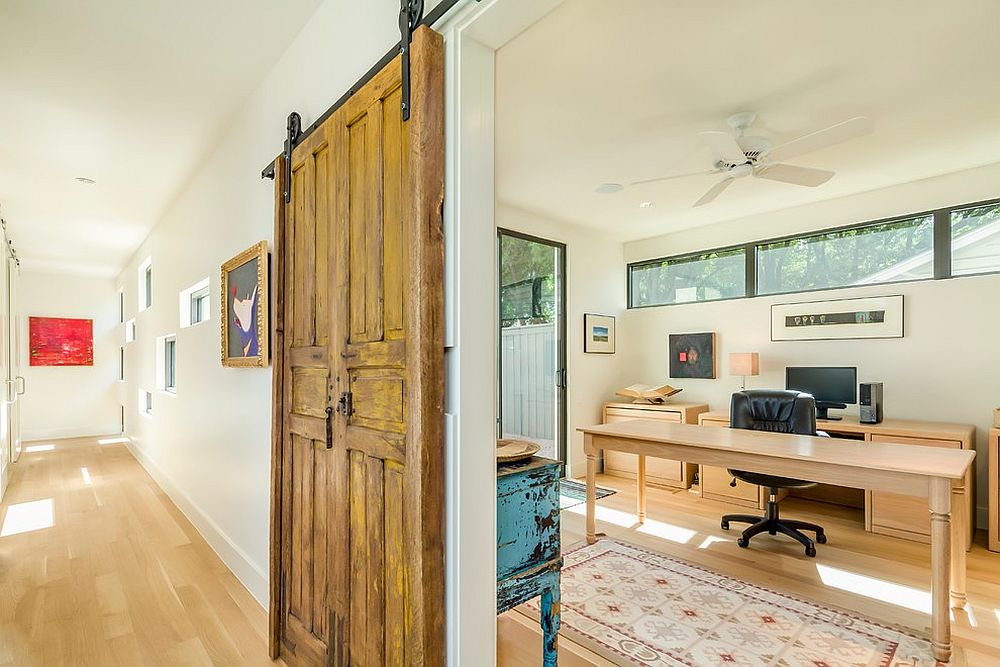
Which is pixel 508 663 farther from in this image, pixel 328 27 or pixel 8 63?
pixel 8 63

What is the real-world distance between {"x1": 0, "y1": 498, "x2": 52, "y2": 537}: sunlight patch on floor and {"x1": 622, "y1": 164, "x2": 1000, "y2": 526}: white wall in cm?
583

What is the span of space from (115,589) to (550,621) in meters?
2.49

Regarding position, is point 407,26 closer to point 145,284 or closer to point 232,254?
point 232,254

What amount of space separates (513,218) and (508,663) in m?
3.64

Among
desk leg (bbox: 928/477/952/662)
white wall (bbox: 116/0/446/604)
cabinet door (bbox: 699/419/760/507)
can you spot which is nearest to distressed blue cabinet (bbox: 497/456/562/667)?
white wall (bbox: 116/0/446/604)

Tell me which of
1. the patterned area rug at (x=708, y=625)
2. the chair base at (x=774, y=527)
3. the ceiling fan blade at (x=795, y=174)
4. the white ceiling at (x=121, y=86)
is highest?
the white ceiling at (x=121, y=86)

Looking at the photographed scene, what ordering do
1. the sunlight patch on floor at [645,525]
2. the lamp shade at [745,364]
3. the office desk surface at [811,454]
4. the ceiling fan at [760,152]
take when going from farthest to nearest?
the lamp shade at [745,364] → the sunlight patch on floor at [645,525] → the ceiling fan at [760,152] → the office desk surface at [811,454]

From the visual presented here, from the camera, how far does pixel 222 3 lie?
191cm

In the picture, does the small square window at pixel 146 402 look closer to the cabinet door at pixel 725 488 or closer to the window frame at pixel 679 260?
the window frame at pixel 679 260

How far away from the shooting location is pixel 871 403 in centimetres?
371

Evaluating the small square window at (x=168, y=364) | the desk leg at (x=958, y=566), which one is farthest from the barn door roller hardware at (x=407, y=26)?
the small square window at (x=168, y=364)

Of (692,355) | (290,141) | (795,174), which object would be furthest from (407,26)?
(692,355)

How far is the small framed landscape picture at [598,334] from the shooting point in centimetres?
535

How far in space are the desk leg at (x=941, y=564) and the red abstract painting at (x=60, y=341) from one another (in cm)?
1008
